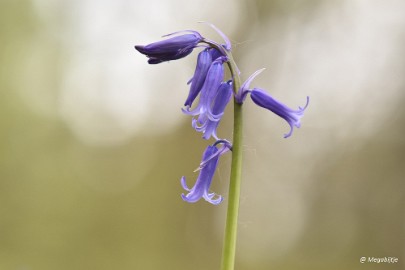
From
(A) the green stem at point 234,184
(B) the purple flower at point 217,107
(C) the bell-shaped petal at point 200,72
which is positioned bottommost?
(A) the green stem at point 234,184

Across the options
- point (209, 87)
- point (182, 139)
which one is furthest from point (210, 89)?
point (182, 139)

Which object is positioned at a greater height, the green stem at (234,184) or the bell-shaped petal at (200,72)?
the bell-shaped petal at (200,72)

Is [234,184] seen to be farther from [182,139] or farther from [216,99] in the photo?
[182,139]

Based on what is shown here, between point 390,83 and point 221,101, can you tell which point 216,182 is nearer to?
point 390,83

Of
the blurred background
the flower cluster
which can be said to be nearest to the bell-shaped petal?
the flower cluster

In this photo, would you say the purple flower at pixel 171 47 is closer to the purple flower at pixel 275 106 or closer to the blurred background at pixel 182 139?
the purple flower at pixel 275 106

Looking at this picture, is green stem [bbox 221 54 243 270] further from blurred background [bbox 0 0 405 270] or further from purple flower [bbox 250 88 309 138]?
blurred background [bbox 0 0 405 270]

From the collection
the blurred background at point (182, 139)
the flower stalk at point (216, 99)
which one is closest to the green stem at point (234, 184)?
the flower stalk at point (216, 99)

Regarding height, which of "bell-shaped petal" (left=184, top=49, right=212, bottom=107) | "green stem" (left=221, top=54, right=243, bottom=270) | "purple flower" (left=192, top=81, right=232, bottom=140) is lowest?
"green stem" (left=221, top=54, right=243, bottom=270)
